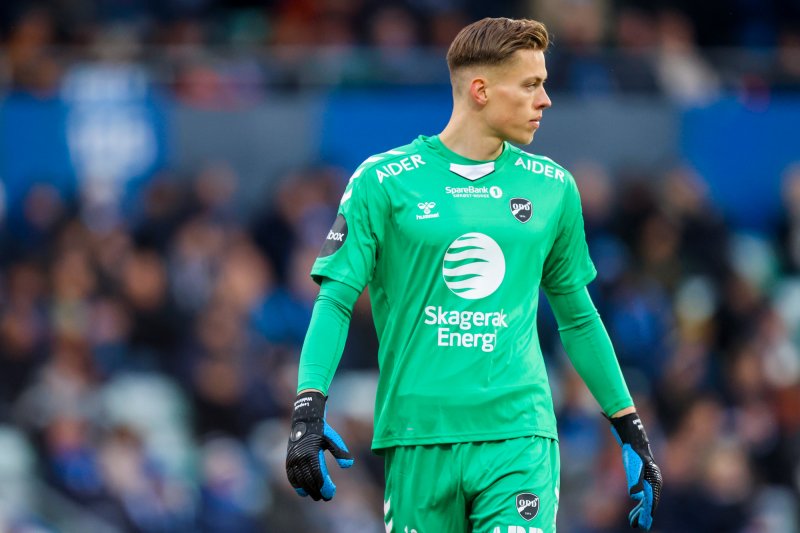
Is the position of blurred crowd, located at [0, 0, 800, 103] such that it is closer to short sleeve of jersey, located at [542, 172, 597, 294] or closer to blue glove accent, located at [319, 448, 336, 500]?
short sleeve of jersey, located at [542, 172, 597, 294]

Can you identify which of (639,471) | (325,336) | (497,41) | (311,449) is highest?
(497,41)

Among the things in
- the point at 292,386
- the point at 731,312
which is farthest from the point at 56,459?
the point at 731,312

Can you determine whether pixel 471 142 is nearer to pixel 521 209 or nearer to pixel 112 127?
pixel 521 209

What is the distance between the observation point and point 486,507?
18.2ft

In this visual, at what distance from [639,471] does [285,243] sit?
24.2 ft

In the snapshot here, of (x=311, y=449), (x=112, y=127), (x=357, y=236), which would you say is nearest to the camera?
(x=311, y=449)

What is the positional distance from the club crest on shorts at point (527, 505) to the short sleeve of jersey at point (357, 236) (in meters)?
0.94

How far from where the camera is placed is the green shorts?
5539 mm

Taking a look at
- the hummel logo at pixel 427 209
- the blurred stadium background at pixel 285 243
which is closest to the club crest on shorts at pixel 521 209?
the hummel logo at pixel 427 209

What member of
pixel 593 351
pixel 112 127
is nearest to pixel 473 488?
pixel 593 351

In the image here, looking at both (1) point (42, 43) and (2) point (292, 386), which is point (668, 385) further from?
(1) point (42, 43)

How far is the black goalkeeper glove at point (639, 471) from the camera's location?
5836 mm

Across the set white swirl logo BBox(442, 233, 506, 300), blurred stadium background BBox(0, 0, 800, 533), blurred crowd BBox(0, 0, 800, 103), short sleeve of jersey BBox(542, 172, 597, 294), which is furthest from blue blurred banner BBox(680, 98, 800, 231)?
white swirl logo BBox(442, 233, 506, 300)

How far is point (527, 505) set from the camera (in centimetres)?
554
